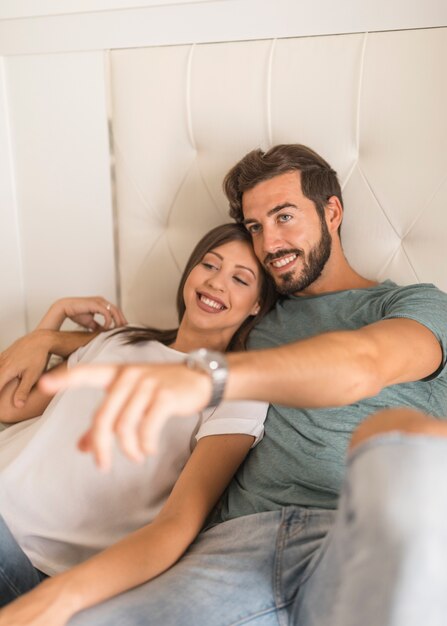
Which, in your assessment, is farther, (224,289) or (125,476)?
(224,289)

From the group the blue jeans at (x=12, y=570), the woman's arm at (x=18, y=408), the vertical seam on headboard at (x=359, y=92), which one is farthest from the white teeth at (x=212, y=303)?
the blue jeans at (x=12, y=570)

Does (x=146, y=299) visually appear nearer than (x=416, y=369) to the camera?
No

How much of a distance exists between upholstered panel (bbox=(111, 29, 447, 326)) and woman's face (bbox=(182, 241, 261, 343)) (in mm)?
183

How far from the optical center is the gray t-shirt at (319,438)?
3.79 ft

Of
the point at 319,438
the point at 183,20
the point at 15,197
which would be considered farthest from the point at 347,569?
the point at 15,197

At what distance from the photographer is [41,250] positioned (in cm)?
179

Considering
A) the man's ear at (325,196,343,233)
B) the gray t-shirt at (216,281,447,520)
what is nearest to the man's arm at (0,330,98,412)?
the gray t-shirt at (216,281,447,520)

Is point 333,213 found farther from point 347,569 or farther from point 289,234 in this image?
point 347,569

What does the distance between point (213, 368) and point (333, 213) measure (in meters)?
0.79

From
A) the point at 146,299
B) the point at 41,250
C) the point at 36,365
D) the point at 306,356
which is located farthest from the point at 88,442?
the point at 41,250

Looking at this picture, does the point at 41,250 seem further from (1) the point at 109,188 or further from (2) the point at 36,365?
(2) the point at 36,365

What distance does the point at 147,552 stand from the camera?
1.01 metres

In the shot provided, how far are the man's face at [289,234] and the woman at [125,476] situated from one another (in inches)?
2.9

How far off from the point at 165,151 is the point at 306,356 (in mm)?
944
